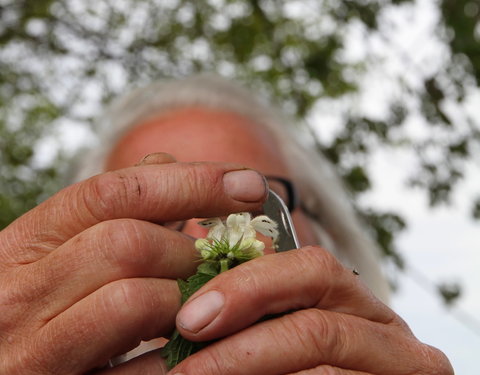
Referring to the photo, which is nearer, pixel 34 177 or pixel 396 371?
pixel 396 371

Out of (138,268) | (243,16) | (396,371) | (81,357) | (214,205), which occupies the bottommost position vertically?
(396,371)

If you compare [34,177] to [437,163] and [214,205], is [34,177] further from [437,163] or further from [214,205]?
[214,205]

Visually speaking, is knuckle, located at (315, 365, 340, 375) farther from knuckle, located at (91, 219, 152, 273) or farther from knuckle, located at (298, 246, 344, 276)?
knuckle, located at (91, 219, 152, 273)

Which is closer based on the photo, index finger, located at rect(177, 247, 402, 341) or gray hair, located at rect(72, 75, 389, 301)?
index finger, located at rect(177, 247, 402, 341)

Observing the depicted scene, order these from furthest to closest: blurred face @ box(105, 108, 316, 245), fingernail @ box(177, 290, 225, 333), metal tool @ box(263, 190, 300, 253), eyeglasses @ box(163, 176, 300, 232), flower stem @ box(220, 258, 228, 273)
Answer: eyeglasses @ box(163, 176, 300, 232) → blurred face @ box(105, 108, 316, 245) → metal tool @ box(263, 190, 300, 253) → flower stem @ box(220, 258, 228, 273) → fingernail @ box(177, 290, 225, 333)

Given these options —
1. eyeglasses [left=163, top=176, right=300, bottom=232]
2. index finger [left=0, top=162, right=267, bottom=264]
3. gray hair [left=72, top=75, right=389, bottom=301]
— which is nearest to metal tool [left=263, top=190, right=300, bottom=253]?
index finger [left=0, top=162, right=267, bottom=264]

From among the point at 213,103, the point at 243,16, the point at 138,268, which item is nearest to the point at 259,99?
the point at 213,103

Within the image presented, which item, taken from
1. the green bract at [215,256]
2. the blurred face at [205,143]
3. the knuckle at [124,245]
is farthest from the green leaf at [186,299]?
the blurred face at [205,143]
